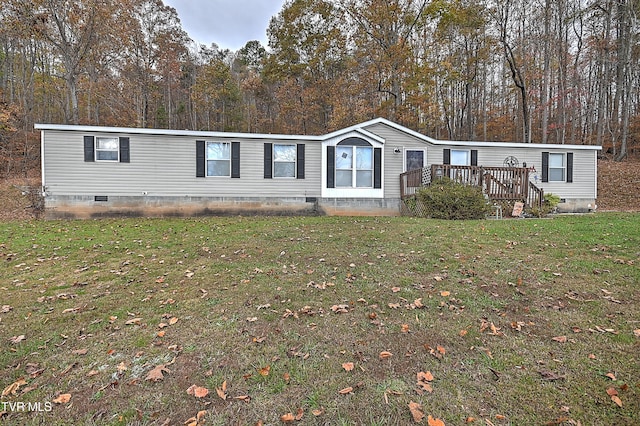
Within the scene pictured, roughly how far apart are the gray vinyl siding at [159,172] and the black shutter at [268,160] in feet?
0.50

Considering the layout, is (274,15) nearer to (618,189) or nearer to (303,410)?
(618,189)

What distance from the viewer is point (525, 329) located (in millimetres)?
3375

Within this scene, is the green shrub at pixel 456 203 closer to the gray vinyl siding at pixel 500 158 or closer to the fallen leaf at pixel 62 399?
the gray vinyl siding at pixel 500 158

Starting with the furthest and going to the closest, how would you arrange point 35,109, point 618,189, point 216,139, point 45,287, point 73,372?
point 35,109
point 618,189
point 216,139
point 45,287
point 73,372

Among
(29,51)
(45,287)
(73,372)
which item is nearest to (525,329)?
(73,372)

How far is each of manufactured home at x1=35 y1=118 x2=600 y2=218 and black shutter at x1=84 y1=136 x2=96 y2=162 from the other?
30mm

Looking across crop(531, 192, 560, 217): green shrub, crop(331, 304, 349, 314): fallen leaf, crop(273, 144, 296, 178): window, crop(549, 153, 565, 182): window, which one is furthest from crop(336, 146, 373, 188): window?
crop(331, 304, 349, 314): fallen leaf

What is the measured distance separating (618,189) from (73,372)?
23106 millimetres

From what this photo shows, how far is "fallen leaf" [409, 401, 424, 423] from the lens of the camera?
2.22 m

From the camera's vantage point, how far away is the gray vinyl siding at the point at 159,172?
11375 mm

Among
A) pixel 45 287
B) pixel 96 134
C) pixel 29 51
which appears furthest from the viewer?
pixel 29 51

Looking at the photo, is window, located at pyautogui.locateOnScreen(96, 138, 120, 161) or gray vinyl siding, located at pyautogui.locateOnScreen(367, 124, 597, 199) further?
gray vinyl siding, located at pyautogui.locateOnScreen(367, 124, 597, 199)

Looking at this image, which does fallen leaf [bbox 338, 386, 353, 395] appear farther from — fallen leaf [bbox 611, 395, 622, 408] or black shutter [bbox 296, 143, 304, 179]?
black shutter [bbox 296, 143, 304, 179]

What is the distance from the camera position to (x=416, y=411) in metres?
2.28
